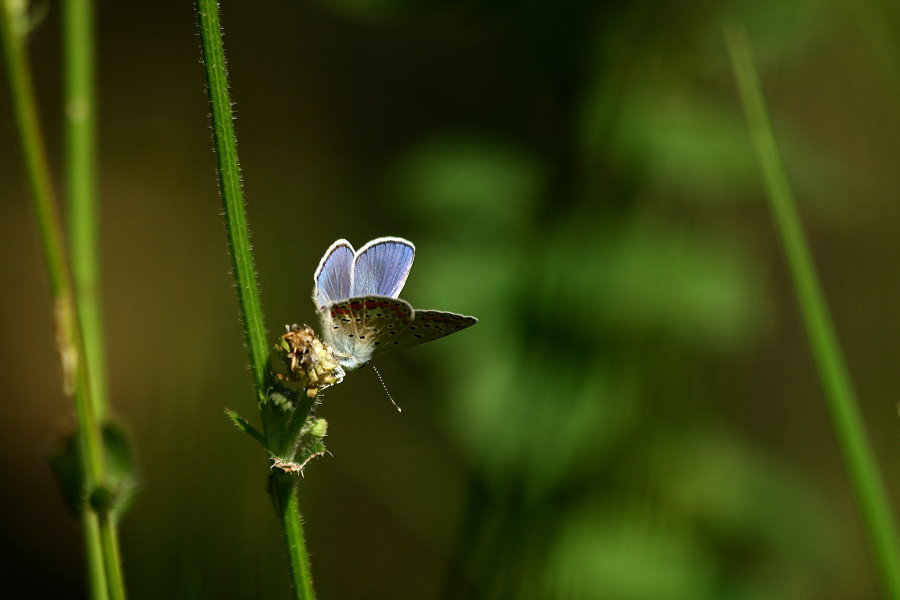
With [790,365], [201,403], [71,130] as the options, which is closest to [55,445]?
[201,403]

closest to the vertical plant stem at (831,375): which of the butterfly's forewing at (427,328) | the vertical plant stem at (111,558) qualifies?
the butterfly's forewing at (427,328)

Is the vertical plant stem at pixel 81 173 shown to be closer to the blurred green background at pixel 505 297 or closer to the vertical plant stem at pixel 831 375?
the blurred green background at pixel 505 297

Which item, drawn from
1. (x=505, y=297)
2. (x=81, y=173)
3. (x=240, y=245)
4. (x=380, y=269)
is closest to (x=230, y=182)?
(x=240, y=245)

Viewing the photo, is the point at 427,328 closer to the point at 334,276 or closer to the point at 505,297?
the point at 334,276

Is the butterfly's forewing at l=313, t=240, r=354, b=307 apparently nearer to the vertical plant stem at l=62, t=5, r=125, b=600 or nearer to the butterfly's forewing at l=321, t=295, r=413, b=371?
the butterfly's forewing at l=321, t=295, r=413, b=371

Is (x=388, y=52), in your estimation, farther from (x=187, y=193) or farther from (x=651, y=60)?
(x=651, y=60)

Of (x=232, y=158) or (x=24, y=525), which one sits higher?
(x=232, y=158)

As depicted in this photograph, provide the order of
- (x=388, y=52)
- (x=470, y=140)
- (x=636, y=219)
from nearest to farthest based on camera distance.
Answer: (x=636, y=219) → (x=470, y=140) → (x=388, y=52)
